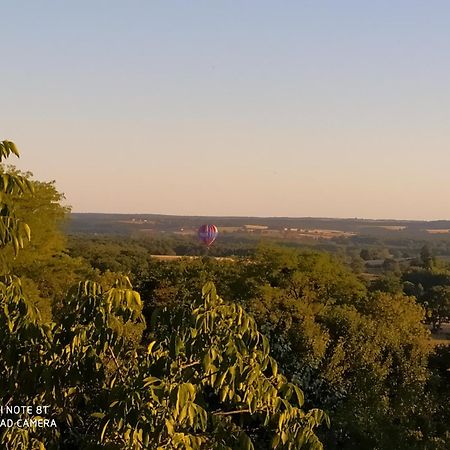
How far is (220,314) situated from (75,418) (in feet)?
5.36

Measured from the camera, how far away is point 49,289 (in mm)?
31281

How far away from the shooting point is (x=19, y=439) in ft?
14.5

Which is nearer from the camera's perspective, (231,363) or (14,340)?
(231,363)

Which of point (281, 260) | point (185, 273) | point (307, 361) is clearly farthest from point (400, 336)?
point (185, 273)

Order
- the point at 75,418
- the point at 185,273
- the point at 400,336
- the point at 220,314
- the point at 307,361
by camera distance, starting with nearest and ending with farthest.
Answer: the point at 220,314, the point at 75,418, the point at 307,361, the point at 400,336, the point at 185,273

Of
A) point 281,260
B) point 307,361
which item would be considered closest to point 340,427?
point 307,361

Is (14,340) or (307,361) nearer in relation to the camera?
(14,340)

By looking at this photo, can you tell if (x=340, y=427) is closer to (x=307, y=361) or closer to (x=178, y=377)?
(x=307, y=361)

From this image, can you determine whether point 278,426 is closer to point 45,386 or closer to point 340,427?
point 45,386

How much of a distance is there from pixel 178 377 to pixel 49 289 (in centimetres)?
2814

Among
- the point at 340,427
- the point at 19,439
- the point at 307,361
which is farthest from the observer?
the point at 307,361

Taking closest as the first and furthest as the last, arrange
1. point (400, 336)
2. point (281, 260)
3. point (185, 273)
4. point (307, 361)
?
1. point (307, 361)
2. point (400, 336)
3. point (281, 260)
4. point (185, 273)

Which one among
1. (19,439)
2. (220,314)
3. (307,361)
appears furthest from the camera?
(307,361)

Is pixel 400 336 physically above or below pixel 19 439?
below
